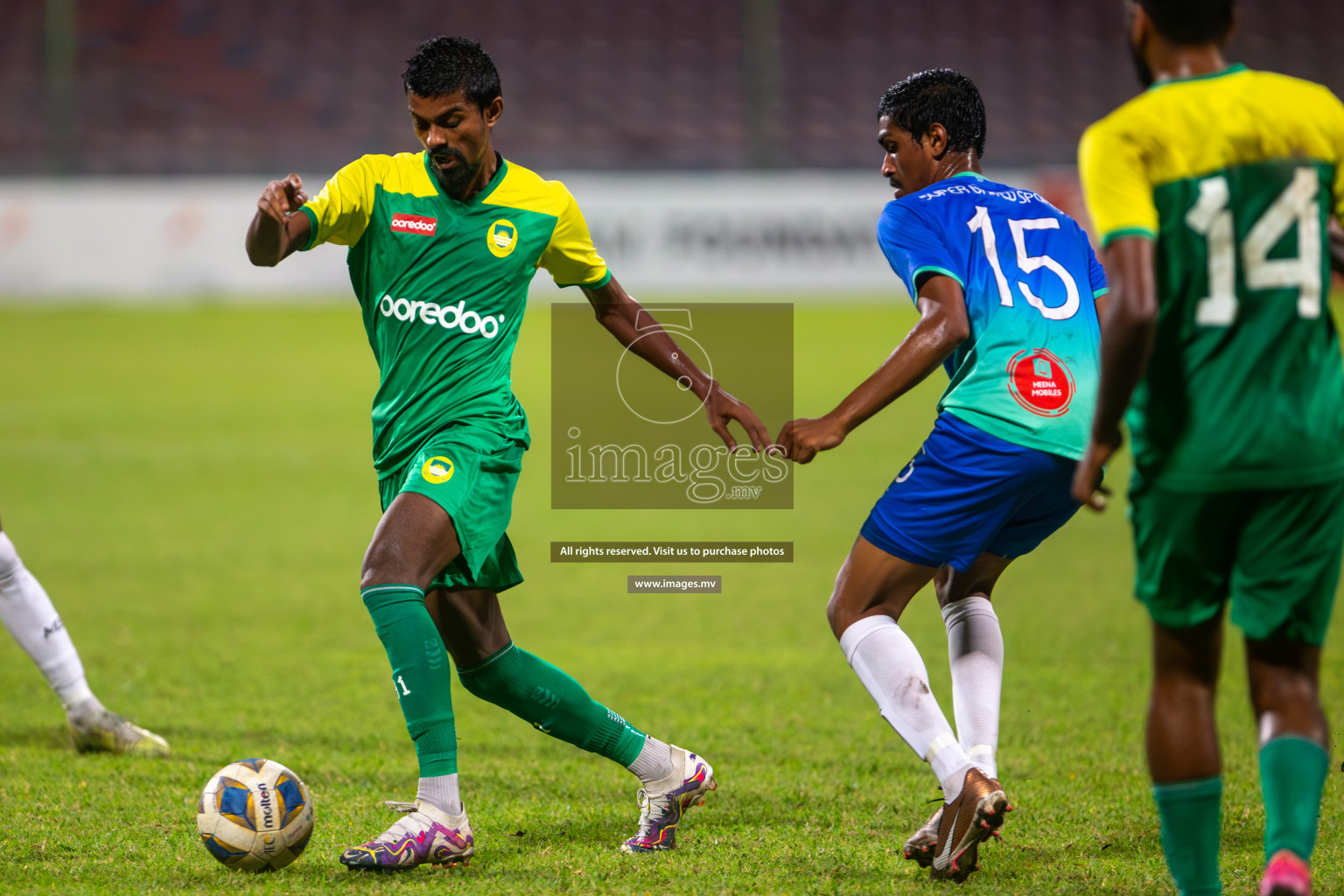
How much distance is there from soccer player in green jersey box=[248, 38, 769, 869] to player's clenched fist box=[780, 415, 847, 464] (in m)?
0.35

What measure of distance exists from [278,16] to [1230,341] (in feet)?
85.6

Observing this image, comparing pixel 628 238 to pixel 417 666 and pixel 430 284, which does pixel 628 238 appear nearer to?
pixel 430 284

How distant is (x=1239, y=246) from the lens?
269 centimetres

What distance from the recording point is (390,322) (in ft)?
12.8

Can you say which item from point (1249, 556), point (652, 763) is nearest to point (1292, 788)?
point (1249, 556)

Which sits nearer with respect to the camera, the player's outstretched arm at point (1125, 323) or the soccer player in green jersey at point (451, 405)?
the player's outstretched arm at point (1125, 323)

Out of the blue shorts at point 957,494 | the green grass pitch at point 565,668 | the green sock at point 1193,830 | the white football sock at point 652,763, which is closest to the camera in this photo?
the green sock at point 1193,830

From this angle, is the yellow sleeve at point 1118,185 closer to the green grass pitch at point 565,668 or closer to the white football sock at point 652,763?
the green grass pitch at point 565,668

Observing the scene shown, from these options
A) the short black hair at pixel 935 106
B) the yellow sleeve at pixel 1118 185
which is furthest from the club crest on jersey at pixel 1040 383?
the yellow sleeve at pixel 1118 185

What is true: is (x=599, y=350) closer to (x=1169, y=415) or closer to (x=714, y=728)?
(x=714, y=728)

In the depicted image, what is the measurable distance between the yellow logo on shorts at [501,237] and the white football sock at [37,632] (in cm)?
237

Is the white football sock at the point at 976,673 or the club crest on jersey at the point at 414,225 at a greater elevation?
the club crest on jersey at the point at 414,225

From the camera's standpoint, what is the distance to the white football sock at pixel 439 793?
11.8 ft

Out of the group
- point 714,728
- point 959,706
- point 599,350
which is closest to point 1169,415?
point 959,706
